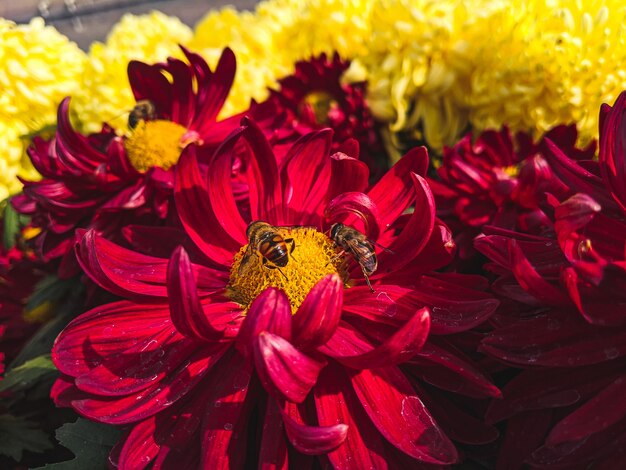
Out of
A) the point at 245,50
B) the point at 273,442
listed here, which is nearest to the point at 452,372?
the point at 273,442

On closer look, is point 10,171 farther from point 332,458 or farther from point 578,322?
point 578,322

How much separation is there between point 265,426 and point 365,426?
0.29 feet

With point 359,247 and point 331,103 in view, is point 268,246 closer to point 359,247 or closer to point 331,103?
point 359,247

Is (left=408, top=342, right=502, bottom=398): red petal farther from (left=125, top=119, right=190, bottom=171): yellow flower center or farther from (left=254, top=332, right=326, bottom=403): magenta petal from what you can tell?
(left=125, top=119, right=190, bottom=171): yellow flower center

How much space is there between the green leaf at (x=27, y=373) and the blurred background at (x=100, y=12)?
146 inches

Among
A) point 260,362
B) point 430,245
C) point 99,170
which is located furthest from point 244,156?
point 260,362

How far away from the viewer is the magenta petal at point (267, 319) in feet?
1.61

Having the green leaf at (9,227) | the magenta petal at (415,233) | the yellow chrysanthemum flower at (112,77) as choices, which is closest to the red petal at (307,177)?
the magenta petal at (415,233)

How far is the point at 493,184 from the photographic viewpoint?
0.94m

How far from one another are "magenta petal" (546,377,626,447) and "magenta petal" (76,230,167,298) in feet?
1.31

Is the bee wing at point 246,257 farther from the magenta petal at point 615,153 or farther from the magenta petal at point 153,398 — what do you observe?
the magenta petal at point 615,153

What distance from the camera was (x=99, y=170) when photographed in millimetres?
939

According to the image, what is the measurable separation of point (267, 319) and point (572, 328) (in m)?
0.25

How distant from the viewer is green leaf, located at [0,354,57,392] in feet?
2.73
